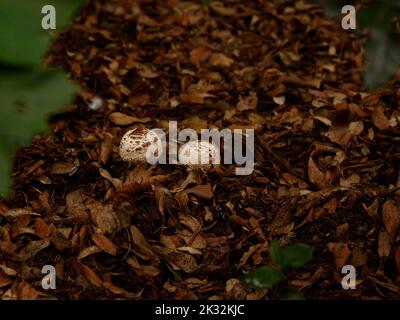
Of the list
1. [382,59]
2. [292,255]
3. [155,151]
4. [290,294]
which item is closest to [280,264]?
[292,255]

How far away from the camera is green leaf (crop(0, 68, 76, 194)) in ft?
3.84

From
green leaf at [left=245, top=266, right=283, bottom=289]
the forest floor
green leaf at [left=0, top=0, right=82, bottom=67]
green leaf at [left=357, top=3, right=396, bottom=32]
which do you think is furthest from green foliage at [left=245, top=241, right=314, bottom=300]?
green leaf at [left=357, top=3, right=396, bottom=32]

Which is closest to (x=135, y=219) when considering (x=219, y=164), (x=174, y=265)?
(x=174, y=265)

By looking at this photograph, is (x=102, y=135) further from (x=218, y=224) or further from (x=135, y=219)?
(x=218, y=224)

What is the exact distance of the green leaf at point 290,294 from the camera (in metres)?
2.42

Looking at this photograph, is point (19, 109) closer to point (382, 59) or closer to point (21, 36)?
point (21, 36)

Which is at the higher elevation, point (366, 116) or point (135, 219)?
point (366, 116)

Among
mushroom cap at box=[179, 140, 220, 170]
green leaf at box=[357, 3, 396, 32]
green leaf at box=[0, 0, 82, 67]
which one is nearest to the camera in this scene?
green leaf at box=[0, 0, 82, 67]

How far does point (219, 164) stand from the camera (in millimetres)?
3324

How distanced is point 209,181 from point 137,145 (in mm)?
521

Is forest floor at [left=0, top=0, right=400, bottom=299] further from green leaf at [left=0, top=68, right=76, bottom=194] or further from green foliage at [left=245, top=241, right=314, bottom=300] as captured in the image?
green leaf at [left=0, top=68, right=76, bottom=194]

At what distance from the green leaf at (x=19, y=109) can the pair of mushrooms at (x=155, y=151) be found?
2005 millimetres

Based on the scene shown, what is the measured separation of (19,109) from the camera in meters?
1.18
